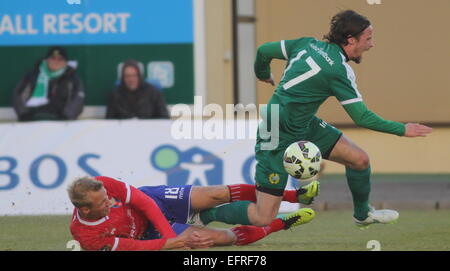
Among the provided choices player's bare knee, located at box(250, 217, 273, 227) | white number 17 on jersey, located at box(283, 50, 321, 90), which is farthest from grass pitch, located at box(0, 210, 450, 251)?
white number 17 on jersey, located at box(283, 50, 321, 90)

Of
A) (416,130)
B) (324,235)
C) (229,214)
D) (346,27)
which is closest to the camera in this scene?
(416,130)

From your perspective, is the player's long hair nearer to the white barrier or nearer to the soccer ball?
the soccer ball

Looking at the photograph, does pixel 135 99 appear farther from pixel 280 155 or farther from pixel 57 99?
pixel 280 155

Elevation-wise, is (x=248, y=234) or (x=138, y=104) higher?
(x=138, y=104)

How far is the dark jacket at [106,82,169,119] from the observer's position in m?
14.8

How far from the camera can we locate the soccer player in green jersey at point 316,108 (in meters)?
8.87

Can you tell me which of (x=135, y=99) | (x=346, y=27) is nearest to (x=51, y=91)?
(x=135, y=99)

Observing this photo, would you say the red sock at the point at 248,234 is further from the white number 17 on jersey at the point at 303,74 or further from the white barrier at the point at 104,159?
the white barrier at the point at 104,159

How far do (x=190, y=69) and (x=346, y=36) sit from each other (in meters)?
7.40

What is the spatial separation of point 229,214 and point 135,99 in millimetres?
5813

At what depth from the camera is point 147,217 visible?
865 cm

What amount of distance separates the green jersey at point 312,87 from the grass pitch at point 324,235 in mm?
910

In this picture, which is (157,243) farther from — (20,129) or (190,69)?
(190,69)

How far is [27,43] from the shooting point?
1598 centimetres
